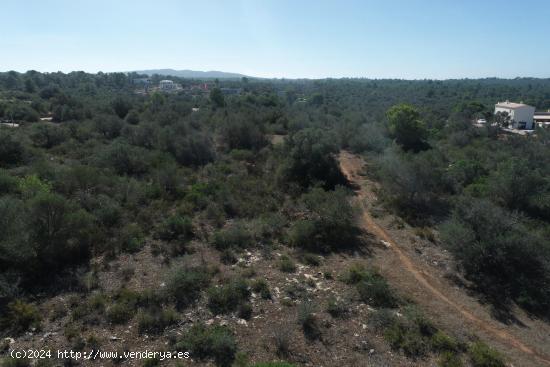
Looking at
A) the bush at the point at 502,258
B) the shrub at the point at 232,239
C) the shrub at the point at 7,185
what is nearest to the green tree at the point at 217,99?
the shrub at the point at 7,185

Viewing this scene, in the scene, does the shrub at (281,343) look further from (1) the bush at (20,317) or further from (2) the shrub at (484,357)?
(1) the bush at (20,317)

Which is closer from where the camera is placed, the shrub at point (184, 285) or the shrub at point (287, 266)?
the shrub at point (184, 285)

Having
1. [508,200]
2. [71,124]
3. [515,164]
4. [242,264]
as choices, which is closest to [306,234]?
[242,264]

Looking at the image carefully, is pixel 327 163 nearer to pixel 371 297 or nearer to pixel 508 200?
pixel 508 200

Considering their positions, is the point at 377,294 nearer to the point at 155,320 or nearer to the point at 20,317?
the point at 155,320

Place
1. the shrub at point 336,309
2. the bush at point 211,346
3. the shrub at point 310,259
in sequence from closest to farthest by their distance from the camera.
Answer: the bush at point 211,346 → the shrub at point 336,309 → the shrub at point 310,259

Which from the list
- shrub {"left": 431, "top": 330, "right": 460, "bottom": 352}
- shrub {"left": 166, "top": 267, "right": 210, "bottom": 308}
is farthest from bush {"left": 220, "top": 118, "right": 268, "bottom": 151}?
shrub {"left": 431, "top": 330, "right": 460, "bottom": 352}

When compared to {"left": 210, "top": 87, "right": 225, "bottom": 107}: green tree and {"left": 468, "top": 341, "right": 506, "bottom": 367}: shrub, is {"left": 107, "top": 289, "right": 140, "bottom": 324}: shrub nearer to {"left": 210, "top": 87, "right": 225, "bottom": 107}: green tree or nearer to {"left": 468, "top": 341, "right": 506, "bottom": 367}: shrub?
{"left": 468, "top": 341, "right": 506, "bottom": 367}: shrub
